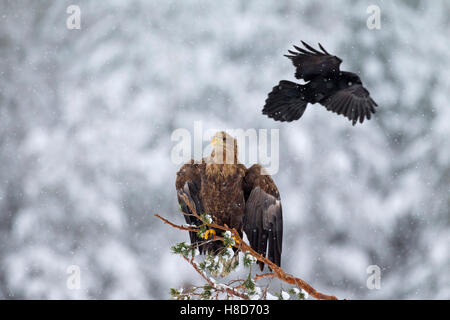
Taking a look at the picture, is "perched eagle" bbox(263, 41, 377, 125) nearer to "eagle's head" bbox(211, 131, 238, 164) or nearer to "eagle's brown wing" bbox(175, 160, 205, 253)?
"eagle's head" bbox(211, 131, 238, 164)

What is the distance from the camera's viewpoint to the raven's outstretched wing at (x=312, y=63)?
2660 mm

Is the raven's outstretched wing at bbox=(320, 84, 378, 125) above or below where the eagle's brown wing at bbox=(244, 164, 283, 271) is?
above

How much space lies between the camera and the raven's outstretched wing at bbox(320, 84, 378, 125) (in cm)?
263

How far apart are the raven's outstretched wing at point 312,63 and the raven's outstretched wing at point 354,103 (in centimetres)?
15

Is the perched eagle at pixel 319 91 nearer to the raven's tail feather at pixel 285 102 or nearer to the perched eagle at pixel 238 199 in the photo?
the raven's tail feather at pixel 285 102

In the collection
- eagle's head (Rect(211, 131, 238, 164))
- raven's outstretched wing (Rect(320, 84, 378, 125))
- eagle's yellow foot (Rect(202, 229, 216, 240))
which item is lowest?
eagle's yellow foot (Rect(202, 229, 216, 240))

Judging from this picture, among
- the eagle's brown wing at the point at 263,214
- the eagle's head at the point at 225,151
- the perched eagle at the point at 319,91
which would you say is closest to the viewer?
the perched eagle at the point at 319,91

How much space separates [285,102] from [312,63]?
28 cm

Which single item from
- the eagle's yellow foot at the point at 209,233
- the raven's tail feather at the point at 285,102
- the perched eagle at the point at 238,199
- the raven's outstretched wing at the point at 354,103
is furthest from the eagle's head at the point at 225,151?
the raven's outstretched wing at the point at 354,103

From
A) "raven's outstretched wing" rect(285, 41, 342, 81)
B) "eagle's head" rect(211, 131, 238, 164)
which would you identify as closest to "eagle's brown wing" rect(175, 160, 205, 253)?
"eagle's head" rect(211, 131, 238, 164)

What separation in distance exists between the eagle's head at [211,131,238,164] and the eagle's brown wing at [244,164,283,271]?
186mm
